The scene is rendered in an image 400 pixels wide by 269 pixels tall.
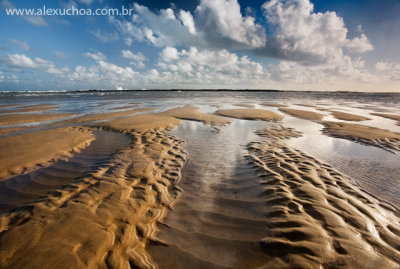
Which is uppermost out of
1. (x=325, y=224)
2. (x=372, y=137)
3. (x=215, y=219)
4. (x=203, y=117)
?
(x=203, y=117)

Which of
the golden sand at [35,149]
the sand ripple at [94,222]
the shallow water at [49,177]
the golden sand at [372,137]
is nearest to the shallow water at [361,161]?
the golden sand at [372,137]

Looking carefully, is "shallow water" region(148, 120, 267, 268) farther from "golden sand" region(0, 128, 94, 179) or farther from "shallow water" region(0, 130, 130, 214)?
"golden sand" region(0, 128, 94, 179)

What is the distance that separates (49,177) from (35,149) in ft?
10.0

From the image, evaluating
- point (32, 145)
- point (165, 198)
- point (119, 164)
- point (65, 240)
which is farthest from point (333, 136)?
point (32, 145)

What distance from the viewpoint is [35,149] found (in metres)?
6.67

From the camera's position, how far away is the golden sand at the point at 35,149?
17.4 feet

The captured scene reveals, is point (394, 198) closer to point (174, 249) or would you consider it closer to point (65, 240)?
point (174, 249)

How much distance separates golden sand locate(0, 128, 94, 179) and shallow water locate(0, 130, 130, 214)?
0.47 meters

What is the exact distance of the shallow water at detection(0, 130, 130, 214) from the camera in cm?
380

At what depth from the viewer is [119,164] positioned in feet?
17.9

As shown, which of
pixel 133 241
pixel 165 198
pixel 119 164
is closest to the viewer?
pixel 133 241

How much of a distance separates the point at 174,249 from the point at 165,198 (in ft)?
4.33

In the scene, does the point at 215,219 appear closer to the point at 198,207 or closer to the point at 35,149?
the point at 198,207

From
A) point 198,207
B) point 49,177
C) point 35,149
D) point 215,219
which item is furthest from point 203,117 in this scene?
point 215,219
